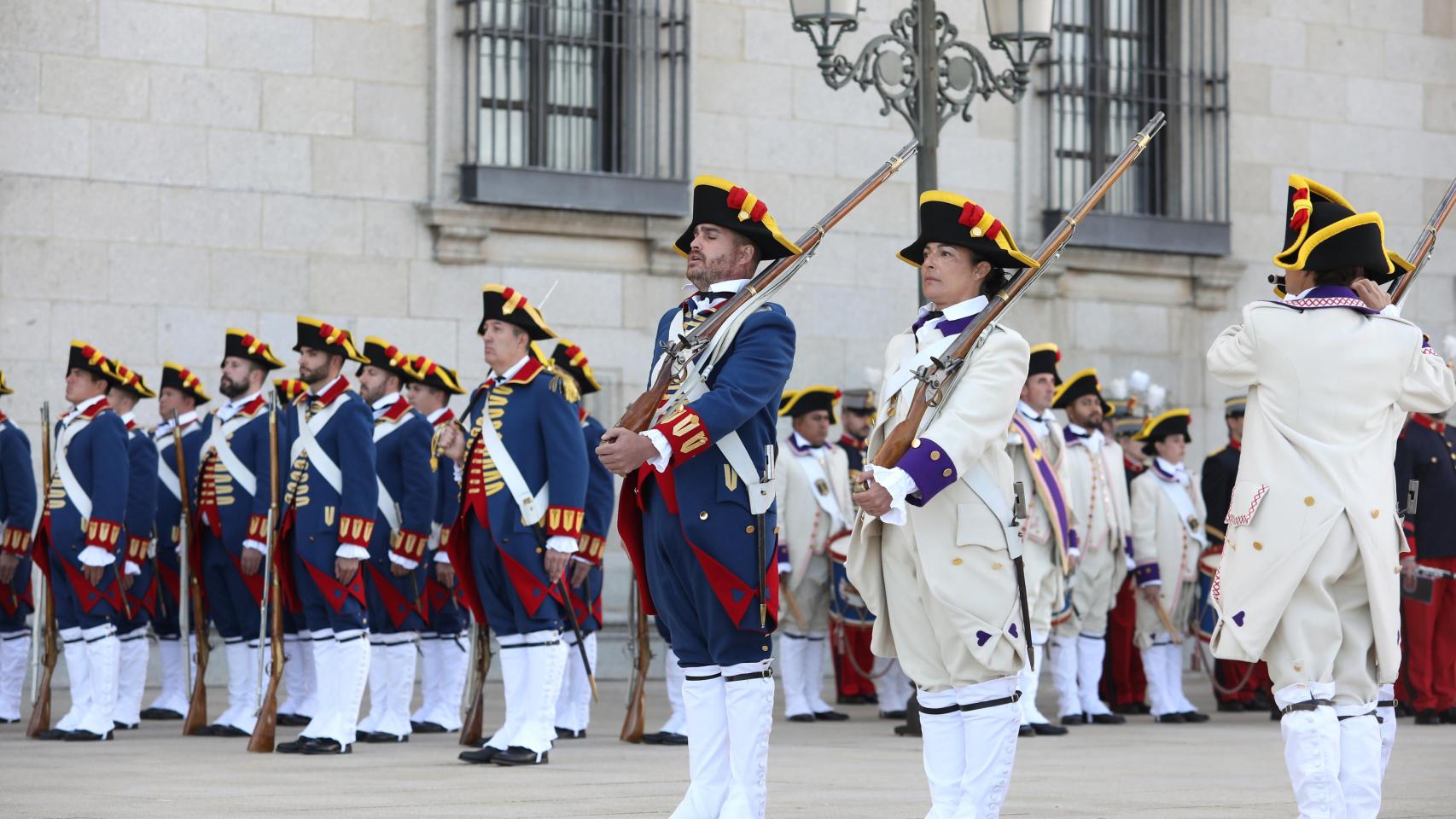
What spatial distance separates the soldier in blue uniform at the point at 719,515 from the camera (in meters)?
6.79

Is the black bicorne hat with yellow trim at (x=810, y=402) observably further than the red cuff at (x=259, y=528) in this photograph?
Yes

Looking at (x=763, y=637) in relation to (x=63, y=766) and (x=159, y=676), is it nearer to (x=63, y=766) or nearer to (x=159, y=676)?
(x=63, y=766)

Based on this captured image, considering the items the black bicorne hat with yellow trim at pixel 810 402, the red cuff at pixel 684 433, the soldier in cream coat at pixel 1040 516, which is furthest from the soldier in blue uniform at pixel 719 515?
the black bicorne hat with yellow trim at pixel 810 402

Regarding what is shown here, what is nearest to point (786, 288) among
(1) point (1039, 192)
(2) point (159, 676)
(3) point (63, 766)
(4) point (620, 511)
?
(1) point (1039, 192)

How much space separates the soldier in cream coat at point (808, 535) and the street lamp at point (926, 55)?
2416 mm

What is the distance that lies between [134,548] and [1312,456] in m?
7.49

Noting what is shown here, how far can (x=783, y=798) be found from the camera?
8.38m

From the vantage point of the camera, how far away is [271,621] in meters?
11.0

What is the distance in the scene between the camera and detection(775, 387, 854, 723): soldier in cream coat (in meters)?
13.5

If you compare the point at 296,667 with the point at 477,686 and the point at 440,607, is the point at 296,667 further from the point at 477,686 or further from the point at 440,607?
the point at 477,686

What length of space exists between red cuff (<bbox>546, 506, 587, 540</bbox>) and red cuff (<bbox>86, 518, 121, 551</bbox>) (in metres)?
3.04

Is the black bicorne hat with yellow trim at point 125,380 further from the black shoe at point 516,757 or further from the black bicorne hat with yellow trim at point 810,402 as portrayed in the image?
the black bicorne hat with yellow trim at point 810,402

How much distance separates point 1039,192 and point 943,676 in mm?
12343

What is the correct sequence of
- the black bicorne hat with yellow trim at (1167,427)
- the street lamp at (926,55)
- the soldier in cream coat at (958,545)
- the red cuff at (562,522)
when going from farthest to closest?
the black bicorne hat with yellow trim at (1167,427)
the street lamp at (926,55)
the red cuff at (562,522)
the soldier in cream coat at (958,545)
